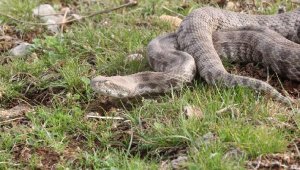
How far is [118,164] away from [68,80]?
1944mm

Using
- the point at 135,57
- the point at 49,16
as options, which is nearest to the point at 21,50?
the point at 49,16

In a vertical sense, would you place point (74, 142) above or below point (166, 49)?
below

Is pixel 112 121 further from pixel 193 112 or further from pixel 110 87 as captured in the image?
pixel 193 112

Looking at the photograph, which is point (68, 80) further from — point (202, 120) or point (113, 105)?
point (202, 120)

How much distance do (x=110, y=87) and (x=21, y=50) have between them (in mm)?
2169

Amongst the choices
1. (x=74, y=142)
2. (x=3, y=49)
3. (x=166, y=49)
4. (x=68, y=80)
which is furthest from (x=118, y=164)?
(x=3, y=49)

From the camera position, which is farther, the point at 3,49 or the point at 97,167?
the point at 3,49

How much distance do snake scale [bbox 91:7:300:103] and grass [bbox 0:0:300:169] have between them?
0.14m

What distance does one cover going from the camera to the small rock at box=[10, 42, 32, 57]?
792 cm

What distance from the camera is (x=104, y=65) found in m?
7.30

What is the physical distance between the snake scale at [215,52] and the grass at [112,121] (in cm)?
14

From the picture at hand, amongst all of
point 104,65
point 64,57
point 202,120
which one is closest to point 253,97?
point 202,120

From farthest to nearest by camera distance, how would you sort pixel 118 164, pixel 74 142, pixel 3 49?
Result: pixel 3 49
pixel 74 142
pixel 118 164

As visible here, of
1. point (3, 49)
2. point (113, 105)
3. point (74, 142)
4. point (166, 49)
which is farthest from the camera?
point (3, 49)
